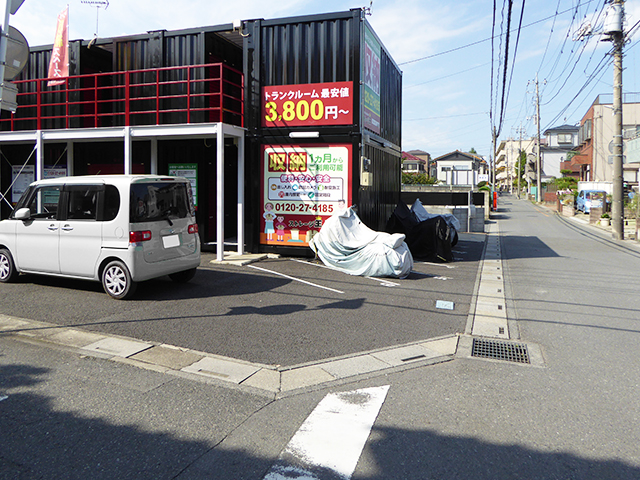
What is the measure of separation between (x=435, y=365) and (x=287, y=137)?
779 centimetres

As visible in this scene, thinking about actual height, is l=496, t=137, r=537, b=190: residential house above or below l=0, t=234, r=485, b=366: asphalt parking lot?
above

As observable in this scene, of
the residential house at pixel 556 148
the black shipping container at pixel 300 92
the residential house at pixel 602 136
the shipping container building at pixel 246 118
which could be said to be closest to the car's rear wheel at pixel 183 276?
the shipping container building at pixel 246 118

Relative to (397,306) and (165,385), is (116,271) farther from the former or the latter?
(397,306)

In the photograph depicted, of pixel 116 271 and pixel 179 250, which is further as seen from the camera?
pixel 179 250

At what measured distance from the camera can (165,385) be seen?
14.2ft

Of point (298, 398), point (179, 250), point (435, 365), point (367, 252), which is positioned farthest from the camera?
point (367, 252)

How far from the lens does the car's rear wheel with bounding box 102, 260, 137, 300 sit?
7117mm

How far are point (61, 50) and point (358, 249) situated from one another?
29.4 feet

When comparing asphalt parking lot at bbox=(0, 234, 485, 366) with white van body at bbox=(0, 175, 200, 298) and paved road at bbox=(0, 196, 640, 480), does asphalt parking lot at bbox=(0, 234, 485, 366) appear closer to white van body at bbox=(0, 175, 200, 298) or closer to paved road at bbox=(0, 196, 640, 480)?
white van body at bbox=(0, 175, 200, 298)

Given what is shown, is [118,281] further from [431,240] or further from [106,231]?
[431,240]

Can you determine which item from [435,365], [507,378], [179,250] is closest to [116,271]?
[179,250]

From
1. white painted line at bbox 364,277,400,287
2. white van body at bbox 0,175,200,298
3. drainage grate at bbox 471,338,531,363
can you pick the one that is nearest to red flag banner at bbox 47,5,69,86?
white van body at bbox 0,175,200,298

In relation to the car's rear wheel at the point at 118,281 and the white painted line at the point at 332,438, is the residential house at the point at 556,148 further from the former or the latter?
the white painted line at the point at 332,438

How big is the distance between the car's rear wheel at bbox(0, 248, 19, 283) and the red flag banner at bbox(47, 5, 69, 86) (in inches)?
231
